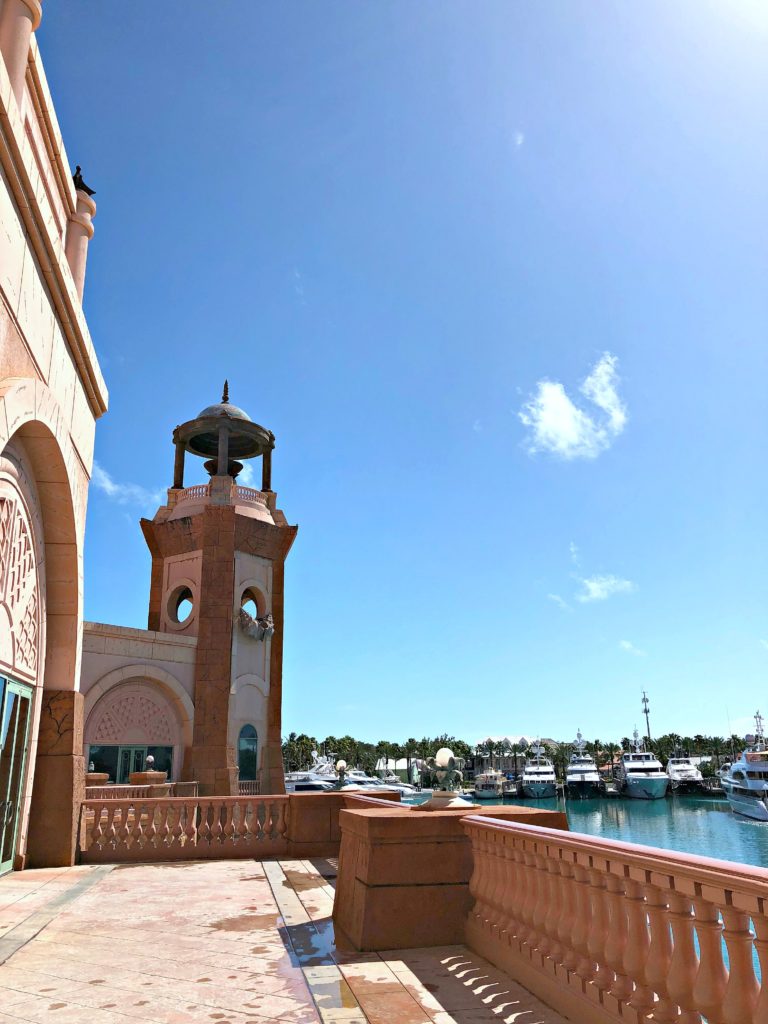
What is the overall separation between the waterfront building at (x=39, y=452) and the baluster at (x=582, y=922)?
25.4 feet

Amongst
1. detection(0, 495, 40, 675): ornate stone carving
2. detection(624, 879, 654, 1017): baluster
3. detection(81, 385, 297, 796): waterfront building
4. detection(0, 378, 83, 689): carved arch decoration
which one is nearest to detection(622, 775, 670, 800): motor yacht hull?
detection(81, 385, 297, 796): waterfront building

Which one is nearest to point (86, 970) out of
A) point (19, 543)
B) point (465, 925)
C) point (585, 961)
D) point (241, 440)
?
point (465, 925)

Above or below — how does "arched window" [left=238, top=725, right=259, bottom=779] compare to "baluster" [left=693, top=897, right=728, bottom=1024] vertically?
above

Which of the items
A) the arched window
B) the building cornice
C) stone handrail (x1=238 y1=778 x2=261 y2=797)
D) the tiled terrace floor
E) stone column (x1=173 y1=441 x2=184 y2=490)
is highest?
stone column (x1=173 y1=441 x2=184 y2=490)

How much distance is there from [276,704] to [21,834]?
20.0 metres

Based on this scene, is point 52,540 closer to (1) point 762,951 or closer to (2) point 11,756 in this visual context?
(2) point 11,756

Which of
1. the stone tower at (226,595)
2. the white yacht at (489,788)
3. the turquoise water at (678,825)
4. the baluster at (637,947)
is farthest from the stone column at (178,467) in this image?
the white yacht at (489,788)

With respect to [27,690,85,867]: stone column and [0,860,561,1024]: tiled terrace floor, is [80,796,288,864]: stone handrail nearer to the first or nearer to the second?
[27,690,85,867]: stone column

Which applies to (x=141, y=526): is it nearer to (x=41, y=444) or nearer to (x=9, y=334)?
(x=41, y=444)

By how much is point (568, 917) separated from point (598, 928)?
1.42ft

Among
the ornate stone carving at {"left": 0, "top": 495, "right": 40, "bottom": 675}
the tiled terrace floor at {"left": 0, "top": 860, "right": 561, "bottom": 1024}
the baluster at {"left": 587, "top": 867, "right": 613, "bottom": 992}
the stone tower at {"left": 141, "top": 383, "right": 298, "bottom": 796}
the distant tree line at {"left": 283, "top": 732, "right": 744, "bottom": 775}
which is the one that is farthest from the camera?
the distant tree line at {"left": 283, "top": 732, "right": 744, "bottom": 775}

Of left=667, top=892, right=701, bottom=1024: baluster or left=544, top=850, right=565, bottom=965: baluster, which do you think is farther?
left=544, top=850, right=565, bottom=965: baluster

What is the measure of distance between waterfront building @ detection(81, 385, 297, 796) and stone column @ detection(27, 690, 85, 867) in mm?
13465

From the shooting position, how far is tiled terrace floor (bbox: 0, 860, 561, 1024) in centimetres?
524
